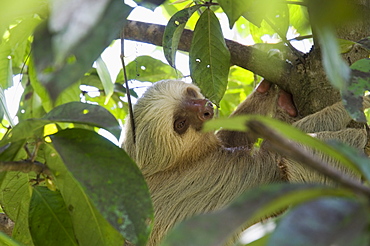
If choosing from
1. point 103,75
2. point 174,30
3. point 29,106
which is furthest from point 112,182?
point 29,106

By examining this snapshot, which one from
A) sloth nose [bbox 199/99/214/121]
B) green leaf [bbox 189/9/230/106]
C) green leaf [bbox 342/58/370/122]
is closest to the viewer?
green leaf [bbox 342/58/370/122]

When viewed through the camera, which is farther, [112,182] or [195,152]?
[195,152]

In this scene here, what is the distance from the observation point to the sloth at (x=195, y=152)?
450cm

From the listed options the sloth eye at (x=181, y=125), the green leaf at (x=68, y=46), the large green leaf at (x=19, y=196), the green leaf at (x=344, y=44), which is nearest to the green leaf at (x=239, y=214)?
the green leaf at (x=68, y=46)

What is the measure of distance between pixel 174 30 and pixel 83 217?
162cm

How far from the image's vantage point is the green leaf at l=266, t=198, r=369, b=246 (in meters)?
1.02

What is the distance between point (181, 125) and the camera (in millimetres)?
5227

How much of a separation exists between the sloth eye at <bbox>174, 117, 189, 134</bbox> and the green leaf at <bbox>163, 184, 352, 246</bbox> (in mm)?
4012

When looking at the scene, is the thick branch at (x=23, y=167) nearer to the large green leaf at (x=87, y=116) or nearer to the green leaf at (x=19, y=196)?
the large green leaf at (x=87, y=116)

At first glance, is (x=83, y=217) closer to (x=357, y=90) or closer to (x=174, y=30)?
(x=357, y=90)

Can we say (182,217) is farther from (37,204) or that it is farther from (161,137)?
(37,204)

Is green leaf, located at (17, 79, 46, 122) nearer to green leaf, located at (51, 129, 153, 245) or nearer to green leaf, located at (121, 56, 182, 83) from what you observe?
green leaf, located at (121, 56, 182, 83)

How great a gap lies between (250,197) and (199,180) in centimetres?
371

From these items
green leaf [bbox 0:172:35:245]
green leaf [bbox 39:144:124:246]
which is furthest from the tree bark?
green leaf [bbox 39:144:124:246]
